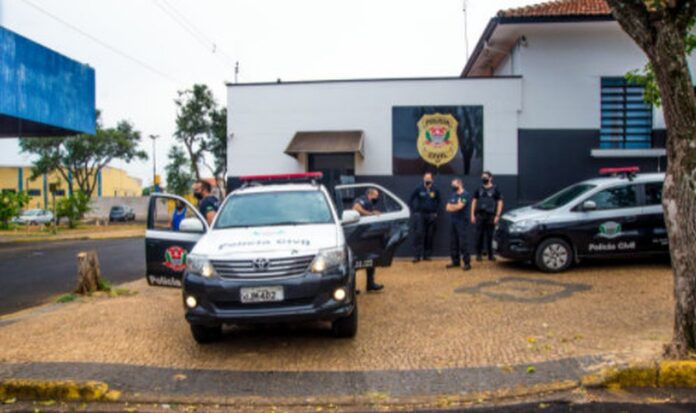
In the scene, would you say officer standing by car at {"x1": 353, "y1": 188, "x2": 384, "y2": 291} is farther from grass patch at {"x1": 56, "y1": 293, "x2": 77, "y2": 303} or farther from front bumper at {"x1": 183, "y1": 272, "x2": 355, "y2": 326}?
grass patch at {"x1": 56, "y1": 293, "x2": 77, "y2": 303}

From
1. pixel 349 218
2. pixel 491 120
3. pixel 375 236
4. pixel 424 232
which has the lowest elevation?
pixel 424 232

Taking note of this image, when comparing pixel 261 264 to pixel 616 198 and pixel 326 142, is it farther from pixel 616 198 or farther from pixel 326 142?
pixel 326 142

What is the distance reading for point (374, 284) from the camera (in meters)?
9.41

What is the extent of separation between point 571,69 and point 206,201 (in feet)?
29.7

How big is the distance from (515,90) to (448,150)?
2.01 metres

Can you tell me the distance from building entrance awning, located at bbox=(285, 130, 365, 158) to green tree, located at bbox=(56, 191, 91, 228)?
25649 millimetres

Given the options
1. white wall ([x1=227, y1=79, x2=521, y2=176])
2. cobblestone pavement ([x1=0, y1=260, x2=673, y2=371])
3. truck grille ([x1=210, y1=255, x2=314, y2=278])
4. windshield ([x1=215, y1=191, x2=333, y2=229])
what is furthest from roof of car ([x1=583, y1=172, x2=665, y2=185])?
truck grille ([x1=210, y1=255, x2=314, y2=278])

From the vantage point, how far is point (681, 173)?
17.6 feet

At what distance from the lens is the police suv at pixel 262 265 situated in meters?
5.53

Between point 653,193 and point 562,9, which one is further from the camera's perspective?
point 562,9

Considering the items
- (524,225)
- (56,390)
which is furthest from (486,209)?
(56,390)

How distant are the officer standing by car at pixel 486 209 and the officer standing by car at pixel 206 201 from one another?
539cm

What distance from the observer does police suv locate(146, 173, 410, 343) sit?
5.53 meters

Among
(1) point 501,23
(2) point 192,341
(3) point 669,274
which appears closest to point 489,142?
(1) point 501,23
